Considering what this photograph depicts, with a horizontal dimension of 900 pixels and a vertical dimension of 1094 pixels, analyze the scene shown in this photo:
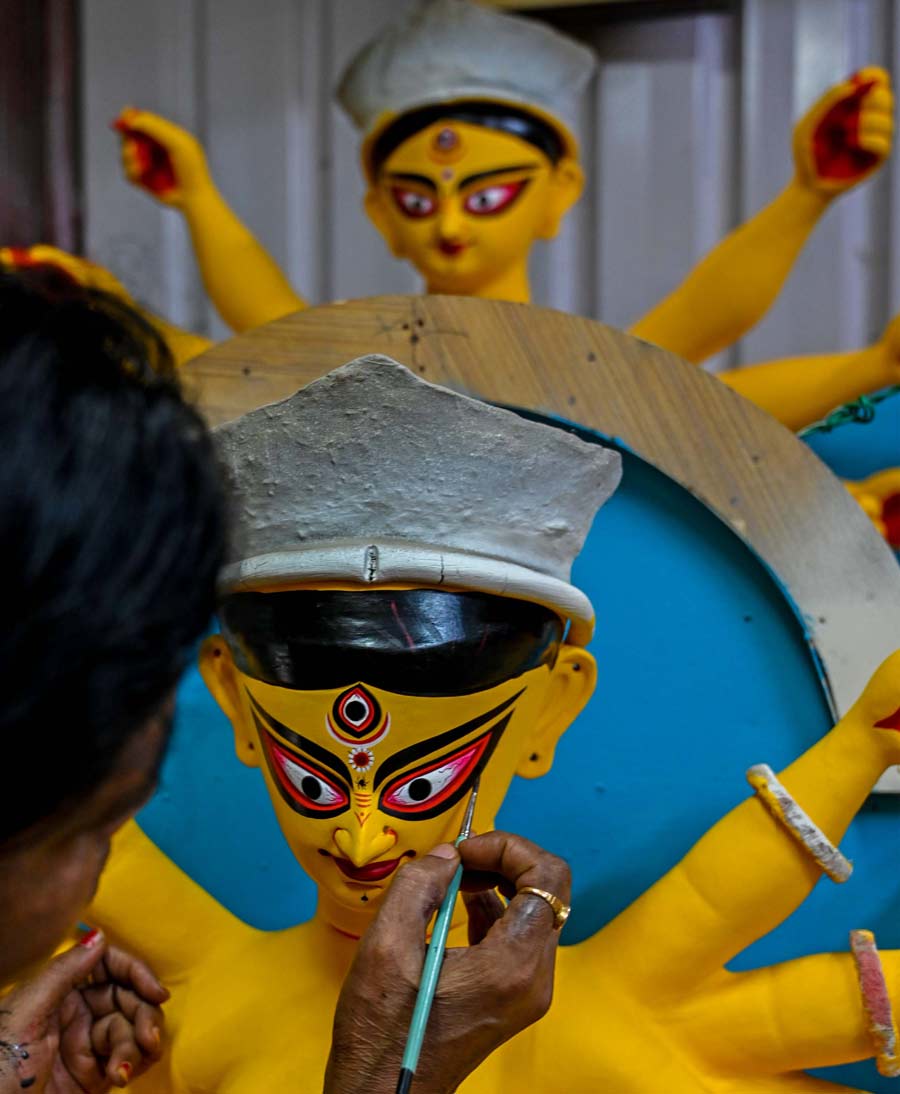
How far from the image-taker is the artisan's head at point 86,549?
57 centimetres

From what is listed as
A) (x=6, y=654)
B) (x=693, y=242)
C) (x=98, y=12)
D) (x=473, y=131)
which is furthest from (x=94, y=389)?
(x=98, y=12)

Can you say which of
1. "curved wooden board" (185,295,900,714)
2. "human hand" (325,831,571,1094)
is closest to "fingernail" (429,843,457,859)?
"human hand" (325,831,571,1094)

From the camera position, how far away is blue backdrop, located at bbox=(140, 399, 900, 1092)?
49.1 inches

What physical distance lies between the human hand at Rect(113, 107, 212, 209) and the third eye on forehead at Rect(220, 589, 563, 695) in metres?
0.94

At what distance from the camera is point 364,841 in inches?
38.5

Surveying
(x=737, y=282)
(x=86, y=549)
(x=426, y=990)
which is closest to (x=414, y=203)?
(x=737, y=282)

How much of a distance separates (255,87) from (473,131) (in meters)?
0.73

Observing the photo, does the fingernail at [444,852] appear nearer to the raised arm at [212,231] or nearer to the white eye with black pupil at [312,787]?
the white eye with black pupil at [312,787]

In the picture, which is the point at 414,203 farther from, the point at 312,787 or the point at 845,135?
the point at 312,787

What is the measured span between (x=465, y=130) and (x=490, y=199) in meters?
0.09

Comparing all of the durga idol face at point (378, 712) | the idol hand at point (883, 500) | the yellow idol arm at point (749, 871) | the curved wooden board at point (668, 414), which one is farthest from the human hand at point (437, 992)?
the idol hand at point (883, 500)

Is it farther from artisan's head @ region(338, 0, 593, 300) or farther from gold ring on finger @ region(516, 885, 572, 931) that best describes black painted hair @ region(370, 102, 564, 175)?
gold ring on finger @ region(516, 885, 572, 931)

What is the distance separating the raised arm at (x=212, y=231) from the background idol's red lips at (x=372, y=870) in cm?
96

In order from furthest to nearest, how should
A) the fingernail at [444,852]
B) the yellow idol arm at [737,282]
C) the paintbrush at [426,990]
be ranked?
the yellow idol arm at [737,282]
the fingernail at [444,852]
the paintbrush at [426,990]
